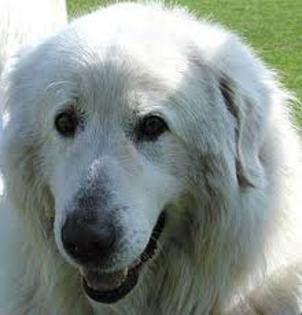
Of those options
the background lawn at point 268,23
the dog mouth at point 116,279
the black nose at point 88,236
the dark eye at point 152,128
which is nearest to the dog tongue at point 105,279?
the dog mouth at point 116,279

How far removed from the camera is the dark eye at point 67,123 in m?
3.60

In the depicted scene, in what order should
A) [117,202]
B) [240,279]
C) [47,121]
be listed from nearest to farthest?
1. [117,202]
2. [47,121]
3. [240,279]

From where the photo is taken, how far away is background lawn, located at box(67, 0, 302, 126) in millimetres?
10953

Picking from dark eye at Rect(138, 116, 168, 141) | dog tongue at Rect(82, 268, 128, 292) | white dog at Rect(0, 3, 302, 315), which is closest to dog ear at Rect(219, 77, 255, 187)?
white dog at Rect(0, 3, 302, 315)

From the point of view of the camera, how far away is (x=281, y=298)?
4.02m

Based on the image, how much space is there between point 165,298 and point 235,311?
29 cm

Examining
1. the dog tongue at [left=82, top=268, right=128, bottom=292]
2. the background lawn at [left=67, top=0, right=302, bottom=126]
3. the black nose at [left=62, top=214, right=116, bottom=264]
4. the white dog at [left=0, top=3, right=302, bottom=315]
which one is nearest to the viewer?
the black nose at [left=62, top=214, right=116, bottom=264]

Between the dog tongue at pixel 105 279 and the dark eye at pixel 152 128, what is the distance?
0.50 metres

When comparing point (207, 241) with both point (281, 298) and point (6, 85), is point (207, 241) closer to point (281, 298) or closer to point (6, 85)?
point (281, 298)

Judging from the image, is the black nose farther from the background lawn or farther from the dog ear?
the background lawn

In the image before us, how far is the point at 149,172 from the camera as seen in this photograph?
3.55 m

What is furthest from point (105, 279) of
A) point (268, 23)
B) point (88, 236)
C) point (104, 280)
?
point (268, 23)

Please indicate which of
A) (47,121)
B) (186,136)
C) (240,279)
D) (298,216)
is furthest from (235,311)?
(47,121)

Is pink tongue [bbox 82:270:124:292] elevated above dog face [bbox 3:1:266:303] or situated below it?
below
